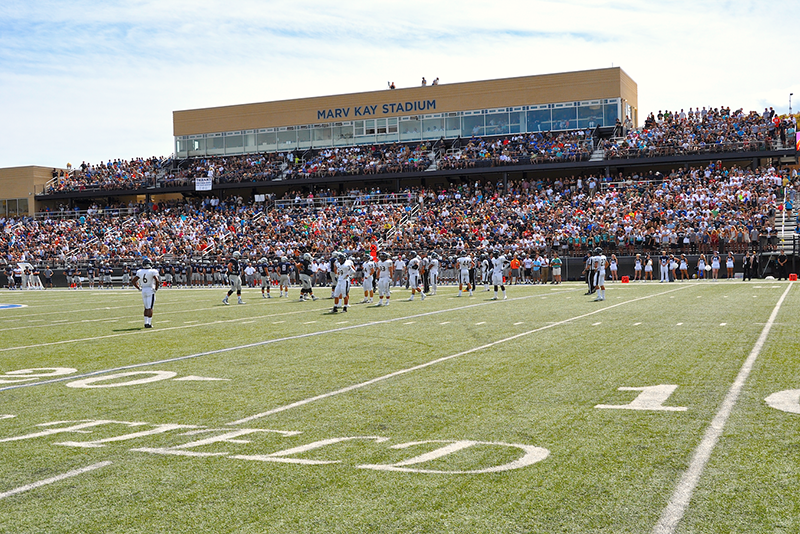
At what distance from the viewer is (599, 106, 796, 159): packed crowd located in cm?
4391

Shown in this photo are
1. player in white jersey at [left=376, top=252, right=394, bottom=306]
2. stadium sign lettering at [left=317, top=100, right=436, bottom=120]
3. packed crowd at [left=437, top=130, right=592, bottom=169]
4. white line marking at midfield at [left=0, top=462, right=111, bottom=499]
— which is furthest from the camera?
stadium sign lettering at [left=317, top=100, right=436, bottom=120]

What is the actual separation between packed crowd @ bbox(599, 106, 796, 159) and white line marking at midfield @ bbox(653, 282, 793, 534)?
38473mm

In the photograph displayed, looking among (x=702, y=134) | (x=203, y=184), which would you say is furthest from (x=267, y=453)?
(x=203, y=184)

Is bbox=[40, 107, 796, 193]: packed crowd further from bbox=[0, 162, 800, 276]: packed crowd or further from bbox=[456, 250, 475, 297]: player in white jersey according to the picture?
bbox=[456, 250, 475, 297]: player in white jersey

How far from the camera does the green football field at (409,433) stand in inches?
183

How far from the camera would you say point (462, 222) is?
44.3 metres

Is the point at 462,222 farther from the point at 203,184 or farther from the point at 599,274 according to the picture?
the point at 203,184

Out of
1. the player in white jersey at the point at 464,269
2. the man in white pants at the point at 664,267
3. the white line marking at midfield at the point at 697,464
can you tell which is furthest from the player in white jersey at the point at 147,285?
the man in white pants at the point at 664,267

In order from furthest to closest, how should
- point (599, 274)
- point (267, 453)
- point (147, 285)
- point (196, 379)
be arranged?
1. point (599, 274)
2. point (147, 285)
3. point (196, 379)
4. point (267, 453)

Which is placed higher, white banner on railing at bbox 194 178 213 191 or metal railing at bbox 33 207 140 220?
white banner on railing at bbox 194 178 213 191

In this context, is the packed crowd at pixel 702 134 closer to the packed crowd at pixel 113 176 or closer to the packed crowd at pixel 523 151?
the packed crowd at pixel 523 151

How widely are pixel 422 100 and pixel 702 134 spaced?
788 inches

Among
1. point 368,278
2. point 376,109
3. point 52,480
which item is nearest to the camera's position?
point 52,480

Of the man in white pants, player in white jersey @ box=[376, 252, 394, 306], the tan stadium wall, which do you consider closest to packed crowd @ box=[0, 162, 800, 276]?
the man in white pants
